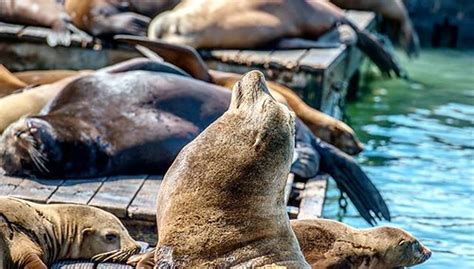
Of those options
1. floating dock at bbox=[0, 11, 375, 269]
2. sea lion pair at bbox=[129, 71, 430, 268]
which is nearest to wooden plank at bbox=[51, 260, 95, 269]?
sea lion pair at bbox=[129, 71, 430, 268]

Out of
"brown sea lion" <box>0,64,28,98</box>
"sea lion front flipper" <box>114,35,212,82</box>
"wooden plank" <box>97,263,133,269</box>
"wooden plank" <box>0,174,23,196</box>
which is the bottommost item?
"brown sea lion" <box>0,64,28,98</box>

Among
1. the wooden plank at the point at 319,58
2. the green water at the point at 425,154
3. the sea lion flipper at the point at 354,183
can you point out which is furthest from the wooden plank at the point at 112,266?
the wooden plank at the point at 319,58

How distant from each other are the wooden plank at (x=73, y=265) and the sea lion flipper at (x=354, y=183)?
2.46m

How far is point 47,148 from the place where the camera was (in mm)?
5574

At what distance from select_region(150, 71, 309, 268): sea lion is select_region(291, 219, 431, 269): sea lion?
49 cm

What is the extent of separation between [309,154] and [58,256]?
232 cm

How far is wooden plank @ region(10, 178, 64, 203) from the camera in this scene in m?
5.23

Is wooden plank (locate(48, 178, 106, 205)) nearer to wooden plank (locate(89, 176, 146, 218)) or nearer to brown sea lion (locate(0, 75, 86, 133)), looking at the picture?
wooden plank (locate(89, 176, 146, 218))

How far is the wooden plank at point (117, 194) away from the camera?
517 cm

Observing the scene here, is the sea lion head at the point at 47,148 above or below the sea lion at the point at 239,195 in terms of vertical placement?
below

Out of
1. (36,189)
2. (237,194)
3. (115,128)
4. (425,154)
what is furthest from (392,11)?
(237,194)

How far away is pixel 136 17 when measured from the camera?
9.22 m

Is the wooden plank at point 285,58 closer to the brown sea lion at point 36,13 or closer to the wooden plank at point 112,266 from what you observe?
the brown sea lion at point 36,13

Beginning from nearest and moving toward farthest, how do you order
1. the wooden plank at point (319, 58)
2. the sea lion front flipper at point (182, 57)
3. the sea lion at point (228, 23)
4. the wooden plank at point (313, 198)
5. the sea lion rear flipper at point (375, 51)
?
1. the wooden plank at point (313, 198)
2. the sea lion front flipper at point (182, 57)
3. the wooden plank at point (319, 58)
4. the sea lion at point (228, 23)
5. the sea lion rear flipper at point (375, 51)
